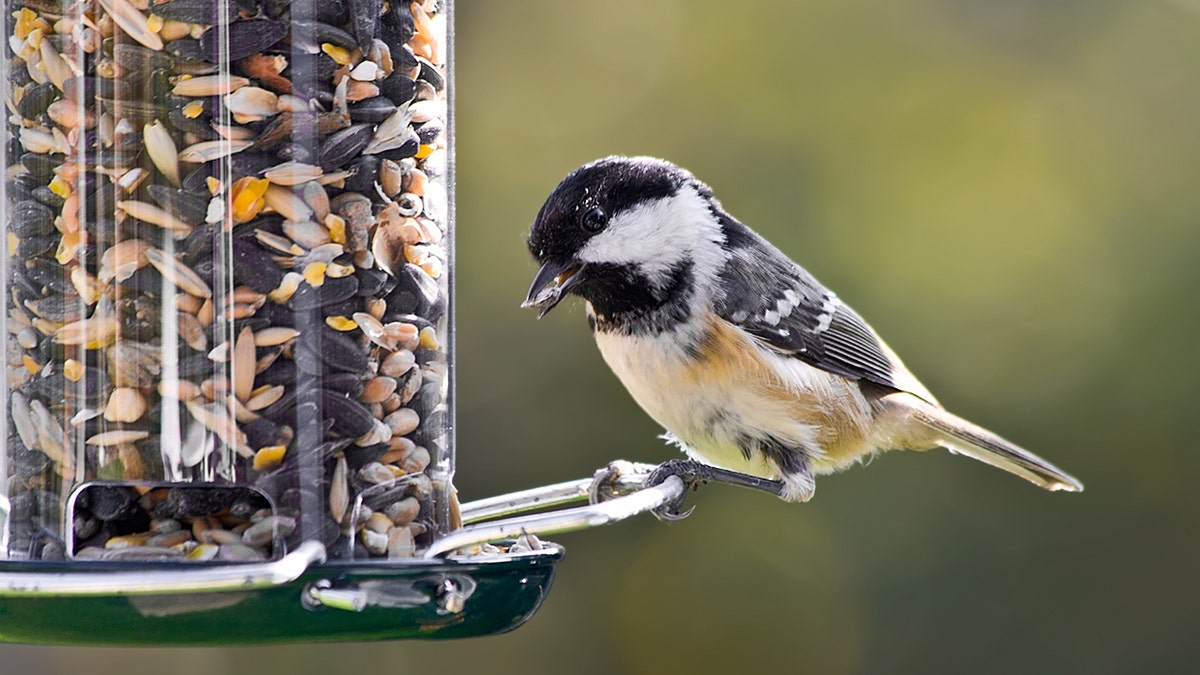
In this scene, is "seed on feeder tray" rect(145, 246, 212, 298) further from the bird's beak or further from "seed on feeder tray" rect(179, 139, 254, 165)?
the bird's beak

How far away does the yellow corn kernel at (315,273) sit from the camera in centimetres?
202

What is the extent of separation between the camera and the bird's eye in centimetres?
262

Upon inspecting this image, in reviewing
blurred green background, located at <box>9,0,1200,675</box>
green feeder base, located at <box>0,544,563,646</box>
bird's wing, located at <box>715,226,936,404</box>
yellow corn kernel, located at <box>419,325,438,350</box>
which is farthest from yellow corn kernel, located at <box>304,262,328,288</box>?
blurred green background, located at <box>9,0,1200,675</box>

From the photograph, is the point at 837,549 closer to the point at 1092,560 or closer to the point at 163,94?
the point at 1092,560

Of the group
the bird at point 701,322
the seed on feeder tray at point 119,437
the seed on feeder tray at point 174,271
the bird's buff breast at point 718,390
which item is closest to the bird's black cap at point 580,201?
the bird at point 701,322

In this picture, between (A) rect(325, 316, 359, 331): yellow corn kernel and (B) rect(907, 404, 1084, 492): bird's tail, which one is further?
(B) rect(907, 404, 1084, 492): bird's tail

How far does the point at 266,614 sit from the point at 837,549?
3.40m

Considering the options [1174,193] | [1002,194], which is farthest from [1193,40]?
[1002,194]

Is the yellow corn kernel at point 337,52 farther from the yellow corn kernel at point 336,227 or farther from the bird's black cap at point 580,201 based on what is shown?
the bird's black cap at point 580,201

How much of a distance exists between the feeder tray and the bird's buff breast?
0.85 m

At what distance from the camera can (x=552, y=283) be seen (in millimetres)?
2613

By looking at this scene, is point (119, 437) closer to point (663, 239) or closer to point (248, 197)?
point (248, 197)

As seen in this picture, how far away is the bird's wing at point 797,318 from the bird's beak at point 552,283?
1.36 feet

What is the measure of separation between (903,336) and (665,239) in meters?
2.43
